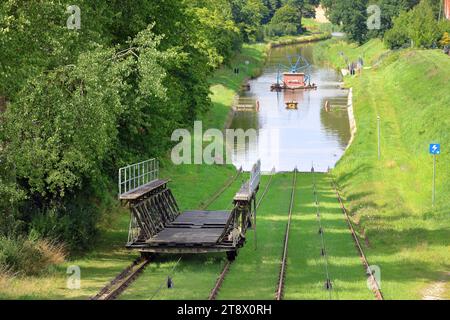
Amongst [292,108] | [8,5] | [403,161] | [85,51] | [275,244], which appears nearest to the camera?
[8,5]

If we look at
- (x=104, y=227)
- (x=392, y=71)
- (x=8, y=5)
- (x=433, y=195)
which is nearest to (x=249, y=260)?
(x=104, y=227)

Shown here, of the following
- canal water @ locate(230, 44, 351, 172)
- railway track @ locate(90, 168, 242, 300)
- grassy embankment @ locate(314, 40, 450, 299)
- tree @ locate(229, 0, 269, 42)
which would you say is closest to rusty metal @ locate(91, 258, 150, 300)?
railway track @ locate(90, 168, 242, 300)

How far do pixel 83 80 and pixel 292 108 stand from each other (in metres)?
78.5

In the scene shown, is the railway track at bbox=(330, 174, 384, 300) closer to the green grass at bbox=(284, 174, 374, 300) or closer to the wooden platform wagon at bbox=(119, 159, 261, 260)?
the green grass at bbox=(284, 174, 374, 300)

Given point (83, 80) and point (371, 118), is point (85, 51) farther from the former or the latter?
point (371, 118)

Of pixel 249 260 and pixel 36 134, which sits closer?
pixel 36 134

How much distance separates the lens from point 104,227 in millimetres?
34312

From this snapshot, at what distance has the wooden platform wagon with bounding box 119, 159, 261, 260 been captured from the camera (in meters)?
27.4

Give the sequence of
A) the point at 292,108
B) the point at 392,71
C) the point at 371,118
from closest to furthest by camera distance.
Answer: the point at 371,118
the point at 292,108
the point at 392,71

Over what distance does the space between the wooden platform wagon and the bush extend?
251 centimetres

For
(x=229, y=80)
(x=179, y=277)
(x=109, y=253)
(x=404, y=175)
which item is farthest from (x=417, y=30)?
(x=179, y=277)

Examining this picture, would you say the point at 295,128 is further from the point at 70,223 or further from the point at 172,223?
the point at 70,223

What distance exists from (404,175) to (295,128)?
3531cm

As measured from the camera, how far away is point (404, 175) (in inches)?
2083
